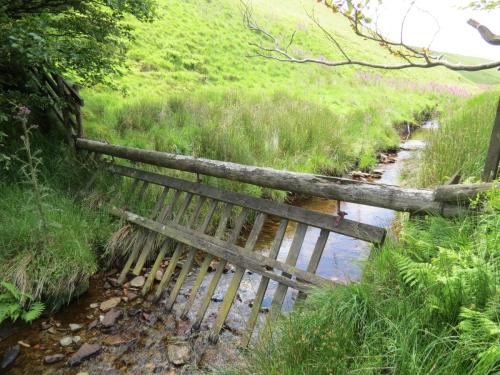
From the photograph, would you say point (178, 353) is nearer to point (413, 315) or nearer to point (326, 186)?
point (326, 186)

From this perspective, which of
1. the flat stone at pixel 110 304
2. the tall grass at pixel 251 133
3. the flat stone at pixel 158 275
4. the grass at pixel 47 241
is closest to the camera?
the grass at pixel 47 241

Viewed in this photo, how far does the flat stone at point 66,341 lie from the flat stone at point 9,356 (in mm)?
345

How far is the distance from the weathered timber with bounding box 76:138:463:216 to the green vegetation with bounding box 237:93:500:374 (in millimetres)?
135

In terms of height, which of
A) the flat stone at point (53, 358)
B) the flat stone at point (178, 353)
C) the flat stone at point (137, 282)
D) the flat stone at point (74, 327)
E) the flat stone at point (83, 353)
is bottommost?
the flat stone at point (137, 282)

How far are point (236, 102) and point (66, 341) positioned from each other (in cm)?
752

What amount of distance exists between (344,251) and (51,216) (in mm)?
3886

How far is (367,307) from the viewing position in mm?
2135

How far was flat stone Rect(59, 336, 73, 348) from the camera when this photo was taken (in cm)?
326

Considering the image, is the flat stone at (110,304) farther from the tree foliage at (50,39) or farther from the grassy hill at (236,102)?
the grassy hill at (236,102)

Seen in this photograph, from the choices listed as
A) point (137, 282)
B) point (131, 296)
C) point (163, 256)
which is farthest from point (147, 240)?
point (131, 296)

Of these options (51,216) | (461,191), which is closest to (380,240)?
(461,191)

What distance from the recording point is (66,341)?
329cm

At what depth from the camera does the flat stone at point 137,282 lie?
4.18m

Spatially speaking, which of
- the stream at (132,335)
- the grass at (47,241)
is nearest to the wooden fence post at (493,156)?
the stream at (132,335)
